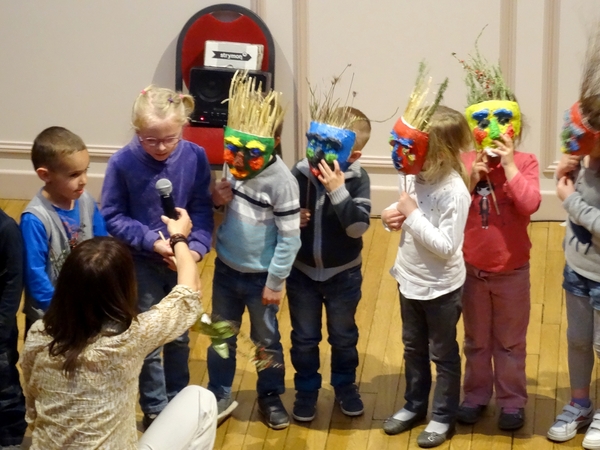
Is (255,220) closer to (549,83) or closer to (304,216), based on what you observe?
(304,216)

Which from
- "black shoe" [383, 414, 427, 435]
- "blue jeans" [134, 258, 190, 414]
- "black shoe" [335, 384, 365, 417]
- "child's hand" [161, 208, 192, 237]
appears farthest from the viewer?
"black shoe" [335, 384, 365, 417]

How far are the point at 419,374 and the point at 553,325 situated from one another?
3.29ft

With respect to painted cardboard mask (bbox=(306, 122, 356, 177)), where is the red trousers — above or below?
below

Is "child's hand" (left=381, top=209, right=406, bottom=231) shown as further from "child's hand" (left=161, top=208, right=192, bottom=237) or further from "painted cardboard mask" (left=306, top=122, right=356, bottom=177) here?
"child's hand" (left=161, top=208, right=192, bottom=237)

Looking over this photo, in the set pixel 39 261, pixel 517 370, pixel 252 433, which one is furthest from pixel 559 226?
pixel 39 261

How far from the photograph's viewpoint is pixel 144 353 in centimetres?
232

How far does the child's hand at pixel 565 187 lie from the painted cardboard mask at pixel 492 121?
0.80 ft

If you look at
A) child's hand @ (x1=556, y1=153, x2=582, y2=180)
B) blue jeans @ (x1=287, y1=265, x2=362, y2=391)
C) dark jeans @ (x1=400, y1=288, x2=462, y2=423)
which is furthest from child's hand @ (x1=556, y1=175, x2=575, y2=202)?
blue jeans @ (x1=287, y1=265, x2=362, y2=391)

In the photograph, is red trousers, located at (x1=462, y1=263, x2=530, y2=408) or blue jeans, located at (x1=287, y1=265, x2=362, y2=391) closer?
red trousers, located at (x1=462, y1=263, x2=530, y2=408)

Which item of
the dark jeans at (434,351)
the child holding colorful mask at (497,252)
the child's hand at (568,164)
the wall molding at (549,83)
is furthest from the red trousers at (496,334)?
the wall molding at (549,83)

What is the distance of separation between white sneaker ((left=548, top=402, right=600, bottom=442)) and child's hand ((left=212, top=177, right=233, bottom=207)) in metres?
1.37

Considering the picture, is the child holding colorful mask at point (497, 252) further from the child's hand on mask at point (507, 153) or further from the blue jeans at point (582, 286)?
the blue jeans at point (582, 286)

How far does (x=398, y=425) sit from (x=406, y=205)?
829mm

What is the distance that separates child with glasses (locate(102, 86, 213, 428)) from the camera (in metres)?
2.90
